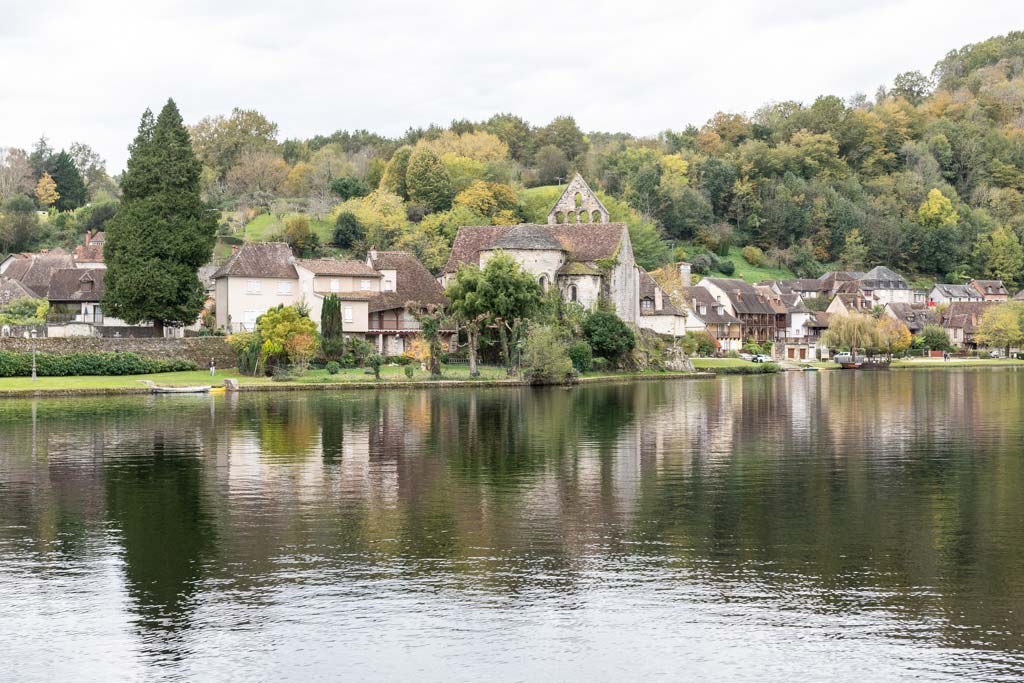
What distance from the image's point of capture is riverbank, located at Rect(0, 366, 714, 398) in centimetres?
6112

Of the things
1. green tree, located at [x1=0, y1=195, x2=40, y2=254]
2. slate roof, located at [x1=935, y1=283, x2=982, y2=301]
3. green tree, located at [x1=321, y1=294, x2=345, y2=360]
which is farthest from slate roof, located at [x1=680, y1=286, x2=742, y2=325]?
green tree, located at [x1=0, y1=195, x2=40, y2=254]

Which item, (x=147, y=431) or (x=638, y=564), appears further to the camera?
(x=147, y=431)

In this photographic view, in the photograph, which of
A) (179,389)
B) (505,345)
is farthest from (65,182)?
(179,389)

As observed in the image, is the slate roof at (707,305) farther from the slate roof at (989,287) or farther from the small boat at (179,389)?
the small boat at (179,389)

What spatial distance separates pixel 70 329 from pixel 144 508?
2183 inches

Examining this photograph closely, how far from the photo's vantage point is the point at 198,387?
206ft

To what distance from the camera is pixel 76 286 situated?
90250mm

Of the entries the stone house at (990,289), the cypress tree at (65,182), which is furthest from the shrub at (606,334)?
the stone house at (990,289)

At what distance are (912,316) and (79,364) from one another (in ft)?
367

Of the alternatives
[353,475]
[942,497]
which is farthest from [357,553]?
[942,497]

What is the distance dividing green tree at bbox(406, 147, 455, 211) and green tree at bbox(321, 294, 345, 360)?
5672cm

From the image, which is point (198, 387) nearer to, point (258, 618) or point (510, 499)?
point (510, 499)

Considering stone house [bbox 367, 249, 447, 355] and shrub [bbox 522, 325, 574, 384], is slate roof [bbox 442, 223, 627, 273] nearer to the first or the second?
stone house [bbox 367, 249, 447, 355]

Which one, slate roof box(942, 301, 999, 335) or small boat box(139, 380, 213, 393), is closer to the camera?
small boat box(139, 380, 213, 393)
